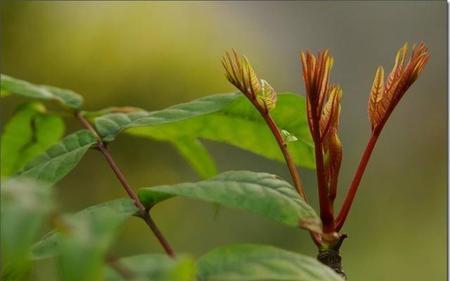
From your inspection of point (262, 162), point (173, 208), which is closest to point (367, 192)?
point (262, 162)

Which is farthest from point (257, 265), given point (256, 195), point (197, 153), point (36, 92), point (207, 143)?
point (207, 143)

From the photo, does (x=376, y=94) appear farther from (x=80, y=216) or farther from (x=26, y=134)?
(x=26, y=134)

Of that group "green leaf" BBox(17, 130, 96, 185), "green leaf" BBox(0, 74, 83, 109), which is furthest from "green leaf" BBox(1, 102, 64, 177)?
"green leaf" BBox(17, 130, 96, 185)

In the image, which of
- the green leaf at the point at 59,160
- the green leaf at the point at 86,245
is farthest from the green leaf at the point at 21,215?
the green leaf at the point at 59,160

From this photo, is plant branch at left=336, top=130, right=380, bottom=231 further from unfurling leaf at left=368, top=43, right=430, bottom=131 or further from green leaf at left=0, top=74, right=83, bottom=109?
green leaf at left=0, top=74, right=83, bottom=109

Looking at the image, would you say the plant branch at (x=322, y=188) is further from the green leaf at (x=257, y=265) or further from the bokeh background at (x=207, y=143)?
the bokeh background at (x=207, y=143)

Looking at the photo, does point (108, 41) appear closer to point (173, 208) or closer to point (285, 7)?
point (173, 208)

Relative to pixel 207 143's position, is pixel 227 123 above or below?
above

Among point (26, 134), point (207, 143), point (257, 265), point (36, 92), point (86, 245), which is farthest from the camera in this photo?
point (207, 143)
